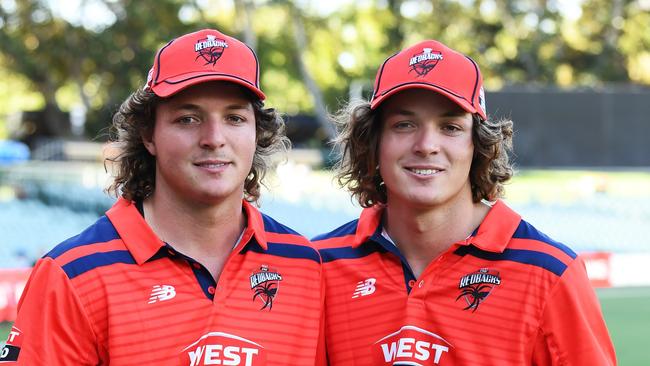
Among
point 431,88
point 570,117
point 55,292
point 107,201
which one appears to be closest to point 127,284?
point 55,292

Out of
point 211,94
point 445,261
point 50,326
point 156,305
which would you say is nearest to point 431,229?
point 445,261

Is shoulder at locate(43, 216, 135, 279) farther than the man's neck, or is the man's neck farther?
the man's neck

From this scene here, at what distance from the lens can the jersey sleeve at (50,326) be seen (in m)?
2.91

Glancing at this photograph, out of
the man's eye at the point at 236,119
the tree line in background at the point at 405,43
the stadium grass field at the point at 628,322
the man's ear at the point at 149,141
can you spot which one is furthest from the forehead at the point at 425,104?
the tree line in background at the point at 405,43

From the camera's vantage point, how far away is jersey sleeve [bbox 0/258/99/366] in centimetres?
291

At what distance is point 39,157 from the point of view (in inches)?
1035

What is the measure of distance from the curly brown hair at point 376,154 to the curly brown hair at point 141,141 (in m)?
0.33

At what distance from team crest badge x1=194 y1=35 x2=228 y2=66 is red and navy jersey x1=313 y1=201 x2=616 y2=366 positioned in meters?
0.97

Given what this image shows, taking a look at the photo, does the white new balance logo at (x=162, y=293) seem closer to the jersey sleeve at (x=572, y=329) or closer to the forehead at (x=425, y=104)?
the forehead at (x=425, y=104)

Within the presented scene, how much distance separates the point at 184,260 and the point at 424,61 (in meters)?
1.18

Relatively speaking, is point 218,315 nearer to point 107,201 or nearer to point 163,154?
point 163,154

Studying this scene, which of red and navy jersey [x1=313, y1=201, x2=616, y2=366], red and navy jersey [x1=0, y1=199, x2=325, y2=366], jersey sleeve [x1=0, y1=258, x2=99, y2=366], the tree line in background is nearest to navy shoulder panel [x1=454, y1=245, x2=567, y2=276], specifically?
red and navy jersey [x1=313, y1=201, x2=616, y2=366]

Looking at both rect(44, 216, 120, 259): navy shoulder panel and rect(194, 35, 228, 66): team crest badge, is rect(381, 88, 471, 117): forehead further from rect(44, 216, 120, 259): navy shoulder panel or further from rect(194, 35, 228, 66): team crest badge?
rect(44, 216, 120, 259): navy shoulder panel

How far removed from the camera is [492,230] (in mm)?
3408
